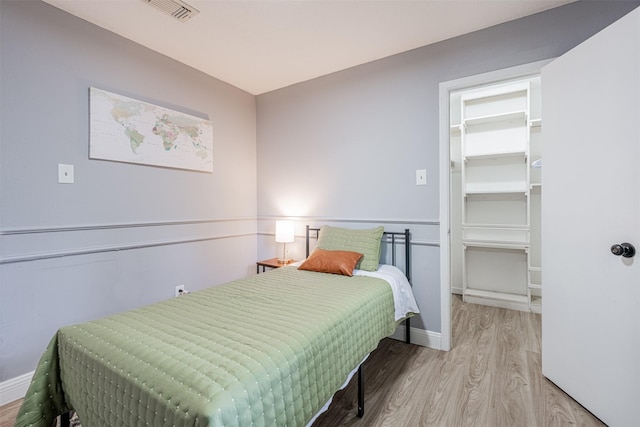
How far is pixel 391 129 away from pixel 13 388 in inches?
121

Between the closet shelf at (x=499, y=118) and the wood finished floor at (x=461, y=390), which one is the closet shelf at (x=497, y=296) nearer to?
the wood finished floor at (x=461, y=390)

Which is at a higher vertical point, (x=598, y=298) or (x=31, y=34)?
(x=31, y=34)

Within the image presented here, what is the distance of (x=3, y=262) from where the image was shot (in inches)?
65.7

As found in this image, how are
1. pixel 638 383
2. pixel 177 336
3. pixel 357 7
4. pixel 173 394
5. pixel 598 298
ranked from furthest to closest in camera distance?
pixel 357 7
pixel 598 298
pixel 638 383
pixel 177 336
pixel 173 394

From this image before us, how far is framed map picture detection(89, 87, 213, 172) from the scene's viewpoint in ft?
6.72

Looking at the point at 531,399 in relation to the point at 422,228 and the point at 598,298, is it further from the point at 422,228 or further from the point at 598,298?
the point at 422,228

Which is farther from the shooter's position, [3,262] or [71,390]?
[3,262]

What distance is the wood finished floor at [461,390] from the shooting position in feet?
4.99

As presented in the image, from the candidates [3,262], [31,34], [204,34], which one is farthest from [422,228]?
[31,34]

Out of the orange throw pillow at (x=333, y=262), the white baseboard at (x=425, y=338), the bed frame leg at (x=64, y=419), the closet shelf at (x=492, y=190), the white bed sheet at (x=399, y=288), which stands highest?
the closet shelf at (x=492, y=190)

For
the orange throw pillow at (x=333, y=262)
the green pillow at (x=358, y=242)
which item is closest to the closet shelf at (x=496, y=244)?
the green pillow at (x=358, y=242)

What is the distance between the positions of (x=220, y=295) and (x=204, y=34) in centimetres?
189

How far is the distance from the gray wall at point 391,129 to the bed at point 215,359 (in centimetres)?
89

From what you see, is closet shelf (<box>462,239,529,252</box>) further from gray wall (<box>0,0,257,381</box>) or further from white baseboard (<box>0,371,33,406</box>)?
white baseboard (<box>0,371,33,406</box>)
